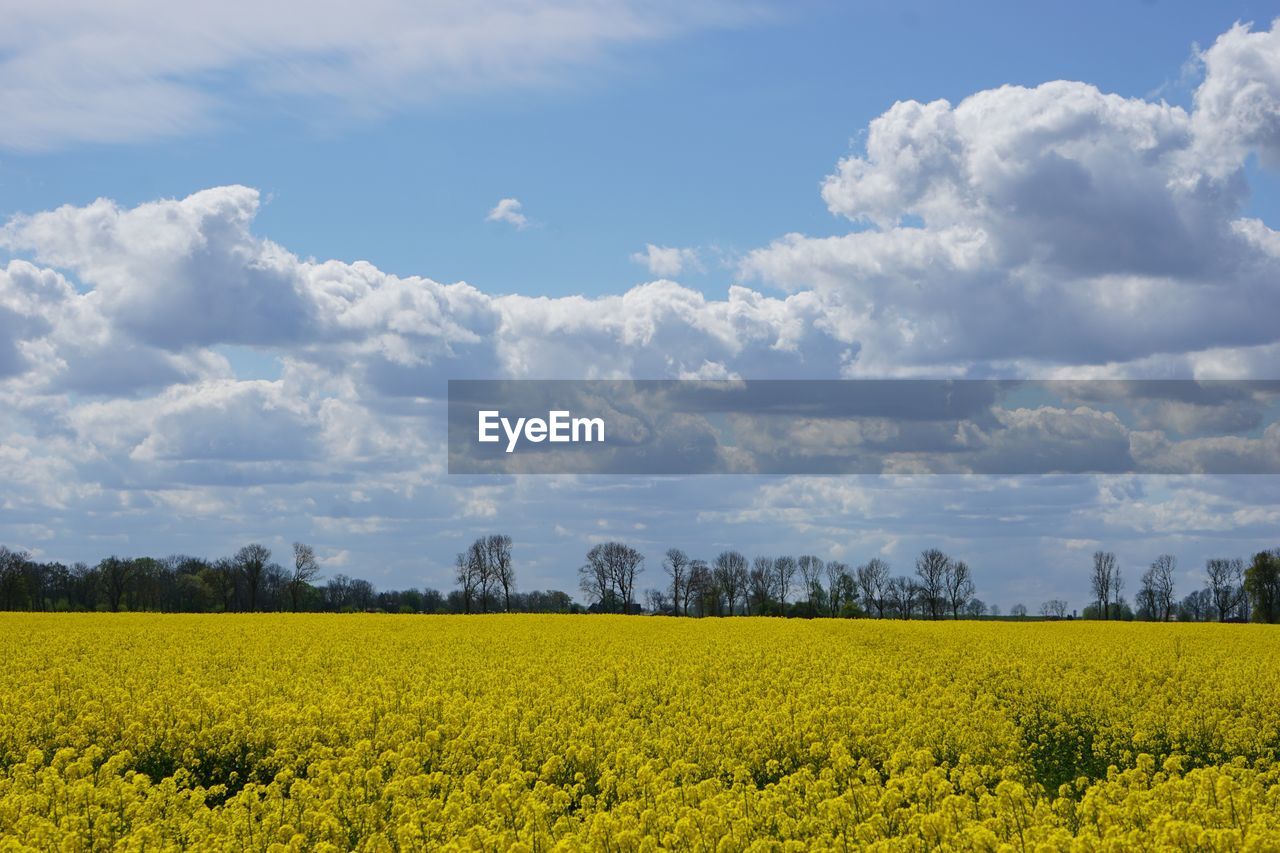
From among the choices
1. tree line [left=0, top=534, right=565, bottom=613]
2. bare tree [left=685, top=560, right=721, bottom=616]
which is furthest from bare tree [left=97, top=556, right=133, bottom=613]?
bare tree [left=685, top=560, right=721, bottom=616]

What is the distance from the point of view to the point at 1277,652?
38375 millimetres

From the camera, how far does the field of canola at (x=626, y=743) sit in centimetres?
1293

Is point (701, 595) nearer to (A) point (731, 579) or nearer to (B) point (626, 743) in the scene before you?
(A) point (731, 579)

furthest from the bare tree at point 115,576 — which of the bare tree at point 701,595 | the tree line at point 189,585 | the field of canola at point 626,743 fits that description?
the field of canola at point 626,743

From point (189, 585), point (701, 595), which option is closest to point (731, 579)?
point (701, 595)

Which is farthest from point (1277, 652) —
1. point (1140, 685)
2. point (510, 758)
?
point (510, 758)

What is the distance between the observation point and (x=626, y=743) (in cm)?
1866

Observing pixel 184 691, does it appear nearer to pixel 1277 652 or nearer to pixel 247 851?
pixel 247 851

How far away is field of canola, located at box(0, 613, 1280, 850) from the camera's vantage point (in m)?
12.9

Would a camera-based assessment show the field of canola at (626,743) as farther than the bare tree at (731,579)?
No

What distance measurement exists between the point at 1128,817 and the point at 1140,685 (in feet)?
59.0

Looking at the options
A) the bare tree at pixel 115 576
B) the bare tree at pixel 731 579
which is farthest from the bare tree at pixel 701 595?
the bare tree at pixel 115 576

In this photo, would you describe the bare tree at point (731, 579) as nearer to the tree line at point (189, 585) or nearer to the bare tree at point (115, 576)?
the tree line at point (189, 585)

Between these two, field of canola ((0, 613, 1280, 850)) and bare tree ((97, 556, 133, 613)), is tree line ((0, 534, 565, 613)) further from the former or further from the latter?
field of canola ((0, 613, 1280, 850))
